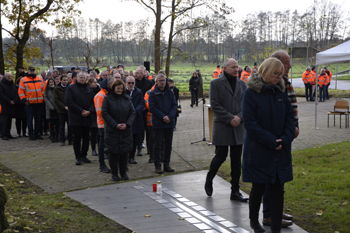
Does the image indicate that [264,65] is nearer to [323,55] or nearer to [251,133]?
[251,133]

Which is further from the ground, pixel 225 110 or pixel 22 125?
pixel 225 110

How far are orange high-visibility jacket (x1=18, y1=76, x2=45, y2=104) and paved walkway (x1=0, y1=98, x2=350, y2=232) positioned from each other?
52.7 inches

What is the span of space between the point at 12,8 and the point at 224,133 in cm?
1869

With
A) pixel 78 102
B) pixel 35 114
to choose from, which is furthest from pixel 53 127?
pixel 78 102

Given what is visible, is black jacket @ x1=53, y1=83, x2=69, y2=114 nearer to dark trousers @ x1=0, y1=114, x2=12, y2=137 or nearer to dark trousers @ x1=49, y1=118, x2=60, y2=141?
dark trousers @ x1=49, y1=118, x2=60, y2=141

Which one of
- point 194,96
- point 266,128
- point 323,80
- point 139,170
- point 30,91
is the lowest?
point 139,170

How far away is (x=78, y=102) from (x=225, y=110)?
435 cm

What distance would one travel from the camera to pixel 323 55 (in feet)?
39.4

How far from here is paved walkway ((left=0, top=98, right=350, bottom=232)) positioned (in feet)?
20.8

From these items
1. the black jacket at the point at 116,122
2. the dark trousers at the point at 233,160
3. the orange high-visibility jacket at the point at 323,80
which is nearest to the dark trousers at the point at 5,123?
the black jacket at the point at 116,122

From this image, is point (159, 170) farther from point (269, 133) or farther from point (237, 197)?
point (269, 133)

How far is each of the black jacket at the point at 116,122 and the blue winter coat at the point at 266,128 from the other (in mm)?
3534

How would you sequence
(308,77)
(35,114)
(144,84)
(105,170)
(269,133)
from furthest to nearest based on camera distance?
(308,77)
(35,114)
(144,84)
(105,170)
(269,133)

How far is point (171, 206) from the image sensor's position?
Result: 6.08m
